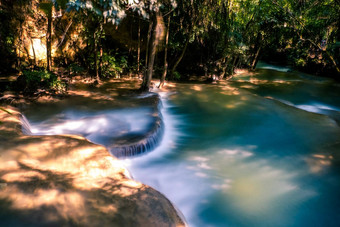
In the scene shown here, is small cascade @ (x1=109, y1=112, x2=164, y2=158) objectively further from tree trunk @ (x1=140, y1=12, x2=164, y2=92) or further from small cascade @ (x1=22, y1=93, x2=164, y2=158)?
tree trunk @ (x1=140, y1=12, x2=164, y2=92)

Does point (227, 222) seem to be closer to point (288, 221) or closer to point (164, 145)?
point (288, 221)

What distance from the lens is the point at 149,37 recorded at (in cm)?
972

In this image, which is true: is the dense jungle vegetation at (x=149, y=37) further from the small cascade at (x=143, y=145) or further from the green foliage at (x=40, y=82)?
the small cascade at (x=143, y=145)

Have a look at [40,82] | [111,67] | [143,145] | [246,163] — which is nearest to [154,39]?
[111,67]

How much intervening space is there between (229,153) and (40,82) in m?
6.83

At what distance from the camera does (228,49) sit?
38.7 feet

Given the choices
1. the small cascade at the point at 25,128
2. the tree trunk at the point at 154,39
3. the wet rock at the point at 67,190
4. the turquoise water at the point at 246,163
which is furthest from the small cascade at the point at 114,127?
the tree trunk at the point at 154,39

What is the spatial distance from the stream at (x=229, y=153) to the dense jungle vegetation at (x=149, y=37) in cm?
217

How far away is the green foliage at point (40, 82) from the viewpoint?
7277 millimetres

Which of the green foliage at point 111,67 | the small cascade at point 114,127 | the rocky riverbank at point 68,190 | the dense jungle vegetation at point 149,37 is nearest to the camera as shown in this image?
the rocky riverbank at point 68,190

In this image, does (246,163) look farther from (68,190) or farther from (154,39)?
(154,39)

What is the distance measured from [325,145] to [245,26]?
981 cm

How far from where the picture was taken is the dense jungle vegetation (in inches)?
341

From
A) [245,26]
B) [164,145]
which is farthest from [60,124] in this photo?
[245,26]
